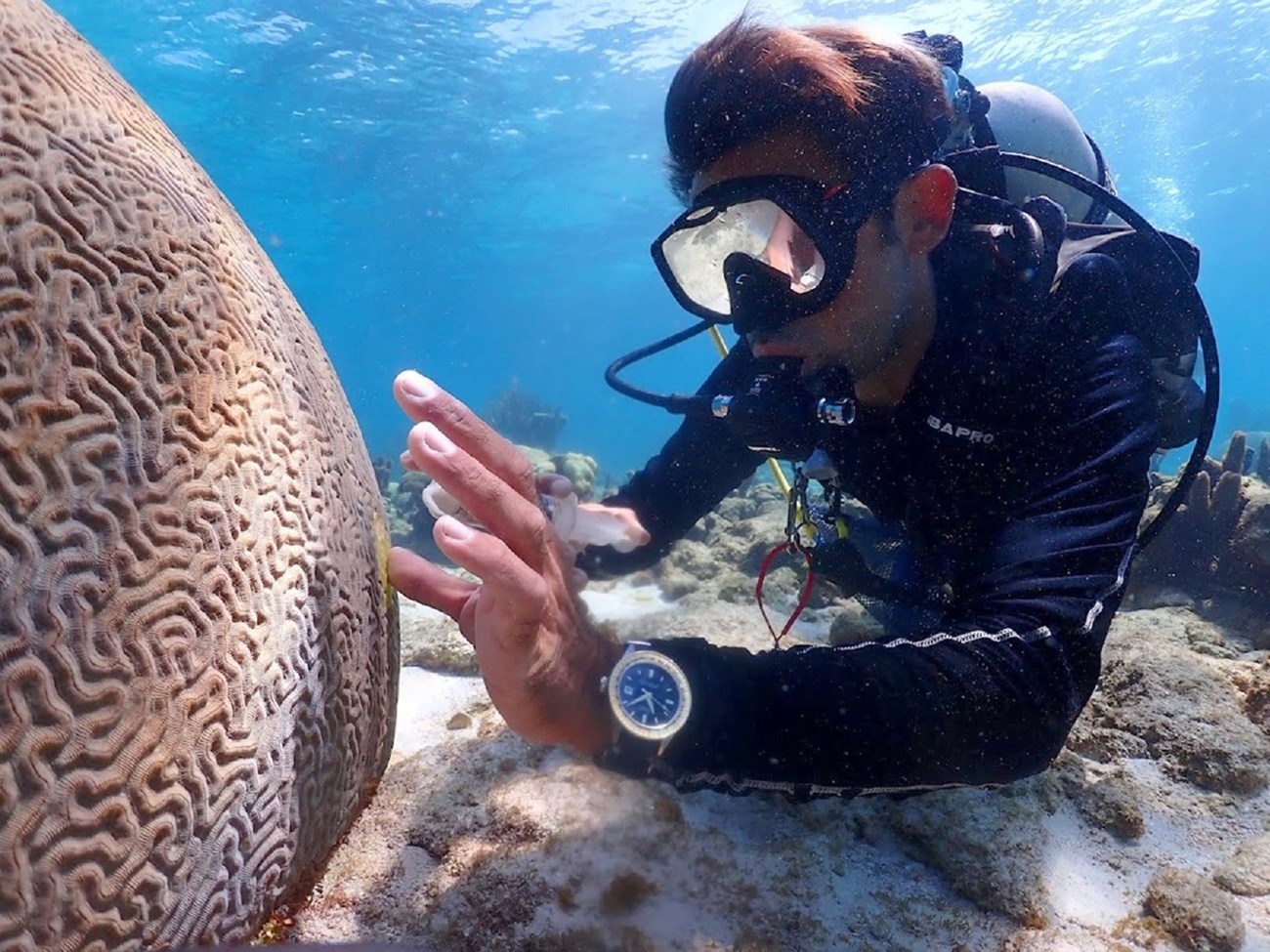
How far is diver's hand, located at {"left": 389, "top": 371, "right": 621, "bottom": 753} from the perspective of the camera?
4.44 feet

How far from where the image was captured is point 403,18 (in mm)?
18875

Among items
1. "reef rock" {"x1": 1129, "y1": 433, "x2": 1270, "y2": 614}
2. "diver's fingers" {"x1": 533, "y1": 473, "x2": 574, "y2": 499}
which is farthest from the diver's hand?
"reef rock" {"x1": 1129, "y1": 433, "x2": 1270, "y2": 614}

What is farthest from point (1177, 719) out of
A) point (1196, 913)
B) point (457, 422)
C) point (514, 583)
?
point (457, 422)

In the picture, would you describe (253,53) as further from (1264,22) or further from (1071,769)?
(1264,22)

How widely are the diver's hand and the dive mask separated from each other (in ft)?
4.14

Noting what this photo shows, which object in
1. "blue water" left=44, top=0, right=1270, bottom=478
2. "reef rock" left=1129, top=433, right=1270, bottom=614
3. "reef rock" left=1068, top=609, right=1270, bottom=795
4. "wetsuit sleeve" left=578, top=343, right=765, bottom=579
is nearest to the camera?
"reef rock" left=1068, top=609, right=1270, bottom=795

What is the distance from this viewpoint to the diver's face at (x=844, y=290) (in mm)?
2281

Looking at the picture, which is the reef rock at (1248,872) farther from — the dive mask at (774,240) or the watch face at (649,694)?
the dive mask at (774,240)

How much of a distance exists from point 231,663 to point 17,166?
1.14 m

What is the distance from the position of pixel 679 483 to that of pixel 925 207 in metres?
1.84

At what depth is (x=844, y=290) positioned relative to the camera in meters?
2.36

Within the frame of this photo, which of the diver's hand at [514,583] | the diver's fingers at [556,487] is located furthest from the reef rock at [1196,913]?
the diver's fingers at [556,487]

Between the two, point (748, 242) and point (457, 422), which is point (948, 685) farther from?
point (748, 242)

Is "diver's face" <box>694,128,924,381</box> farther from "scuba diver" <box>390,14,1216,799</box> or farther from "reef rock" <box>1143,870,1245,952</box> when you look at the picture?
"reef rock" <box>1143,870,1245,952</box>
